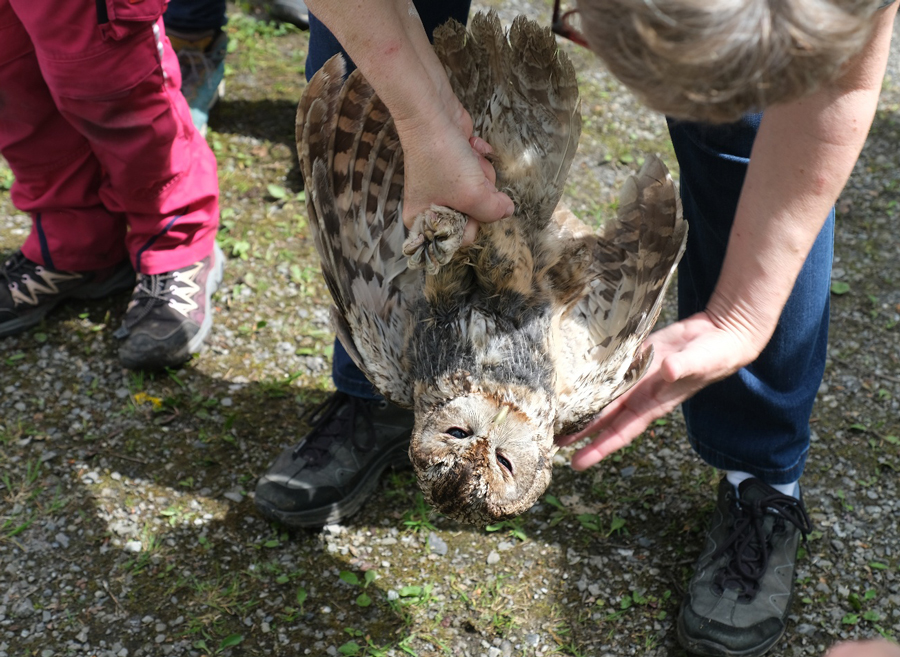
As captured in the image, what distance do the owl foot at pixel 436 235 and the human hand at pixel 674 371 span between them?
0.67 metres

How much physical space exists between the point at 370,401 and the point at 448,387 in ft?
2.91

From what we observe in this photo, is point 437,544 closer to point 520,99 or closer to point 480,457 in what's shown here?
point 480,457

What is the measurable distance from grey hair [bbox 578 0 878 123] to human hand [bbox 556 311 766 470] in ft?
2.67

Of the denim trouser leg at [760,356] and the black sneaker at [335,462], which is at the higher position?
the denim trouser leg at [760,356]

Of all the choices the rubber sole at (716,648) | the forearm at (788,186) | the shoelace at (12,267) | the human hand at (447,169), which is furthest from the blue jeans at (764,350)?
the shoelace at (12,267)

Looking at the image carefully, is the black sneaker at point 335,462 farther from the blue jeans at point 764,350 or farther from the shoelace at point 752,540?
the shoelace at point 752,540

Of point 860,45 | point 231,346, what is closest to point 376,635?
point 231,346

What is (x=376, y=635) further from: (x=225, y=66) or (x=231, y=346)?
(x=225, y=66)

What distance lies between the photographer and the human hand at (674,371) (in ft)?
6.64

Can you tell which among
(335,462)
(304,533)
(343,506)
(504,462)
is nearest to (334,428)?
(335,462)

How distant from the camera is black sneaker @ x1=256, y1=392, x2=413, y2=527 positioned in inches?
118

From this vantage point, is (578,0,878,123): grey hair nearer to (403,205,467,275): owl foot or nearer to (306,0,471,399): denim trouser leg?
(403,205,467,275): owl foot

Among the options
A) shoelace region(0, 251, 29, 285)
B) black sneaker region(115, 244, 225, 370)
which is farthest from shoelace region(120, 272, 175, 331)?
shoelace region(0, 251, 29, 285)

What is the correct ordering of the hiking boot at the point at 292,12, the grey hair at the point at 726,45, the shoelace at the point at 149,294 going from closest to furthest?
the grey hair at the point at 726,45, the shoelace at the point at 149,294, the hiking boot at the point at 292,12
